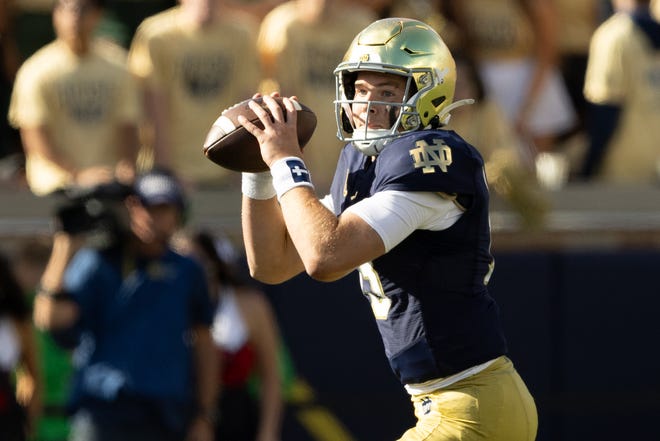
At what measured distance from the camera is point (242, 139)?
379 centimetres

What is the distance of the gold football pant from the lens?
12.1 feet

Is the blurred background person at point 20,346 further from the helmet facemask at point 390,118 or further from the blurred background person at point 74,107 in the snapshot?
Answer: the helmet facemask at point 390,118

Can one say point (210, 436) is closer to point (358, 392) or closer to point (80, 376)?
point (80, 376)

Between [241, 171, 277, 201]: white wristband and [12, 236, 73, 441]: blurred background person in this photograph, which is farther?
[12, 236, 73, 441]: blurred background person

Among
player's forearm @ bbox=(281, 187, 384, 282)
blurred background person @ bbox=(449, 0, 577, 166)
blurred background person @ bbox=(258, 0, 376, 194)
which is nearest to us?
player's forearm @ bbox=(281, 187, 384, 282)

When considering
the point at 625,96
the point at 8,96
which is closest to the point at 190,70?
the point at 8,96

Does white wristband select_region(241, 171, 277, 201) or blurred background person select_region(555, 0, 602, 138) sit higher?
white wristband select_region(241, 171, 277, 201)

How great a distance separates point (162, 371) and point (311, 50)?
→ 2014 mm

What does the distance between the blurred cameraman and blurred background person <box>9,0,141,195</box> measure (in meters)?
0.56

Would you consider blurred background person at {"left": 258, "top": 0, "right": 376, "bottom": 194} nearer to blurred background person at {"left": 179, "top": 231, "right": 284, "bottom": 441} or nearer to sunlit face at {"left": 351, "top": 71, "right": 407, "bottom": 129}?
blurred background person at {"left": 179, "top": 231, "right": 284, "bottom": 441}

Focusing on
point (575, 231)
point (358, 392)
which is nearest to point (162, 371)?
point (358, 392)

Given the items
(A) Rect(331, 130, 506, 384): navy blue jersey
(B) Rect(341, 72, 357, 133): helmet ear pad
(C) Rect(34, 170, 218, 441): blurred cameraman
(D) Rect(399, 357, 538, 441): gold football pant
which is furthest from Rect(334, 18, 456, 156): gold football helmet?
(C) Rect(34, 170, 218, 441): blurred cameraman

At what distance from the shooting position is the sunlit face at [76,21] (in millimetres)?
6945

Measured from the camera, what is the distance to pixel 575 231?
7.80 meters
